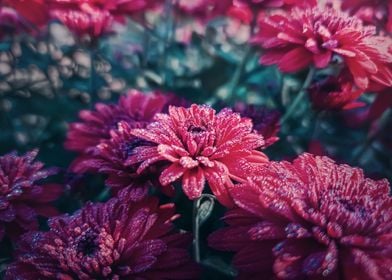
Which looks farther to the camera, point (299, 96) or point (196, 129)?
point (299, 96)

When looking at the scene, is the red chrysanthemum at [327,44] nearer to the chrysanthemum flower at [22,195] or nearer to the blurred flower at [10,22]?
the chrysanthemum flower at [22,195]

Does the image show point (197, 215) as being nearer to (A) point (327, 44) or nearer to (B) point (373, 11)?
(A) point (327, 44)

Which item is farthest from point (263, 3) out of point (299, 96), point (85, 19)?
point (85, 19)

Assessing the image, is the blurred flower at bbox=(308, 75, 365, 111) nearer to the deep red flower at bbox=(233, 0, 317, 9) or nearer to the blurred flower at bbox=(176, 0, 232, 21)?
the deep red flower at bbox=(233, 0, 317, 9)

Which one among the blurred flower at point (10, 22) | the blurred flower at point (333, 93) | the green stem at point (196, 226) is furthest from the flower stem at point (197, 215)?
the blurred flower at point (10, 22)

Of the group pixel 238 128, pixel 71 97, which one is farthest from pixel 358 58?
pixel 71 97

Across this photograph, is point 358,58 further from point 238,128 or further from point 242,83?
point 242,83
